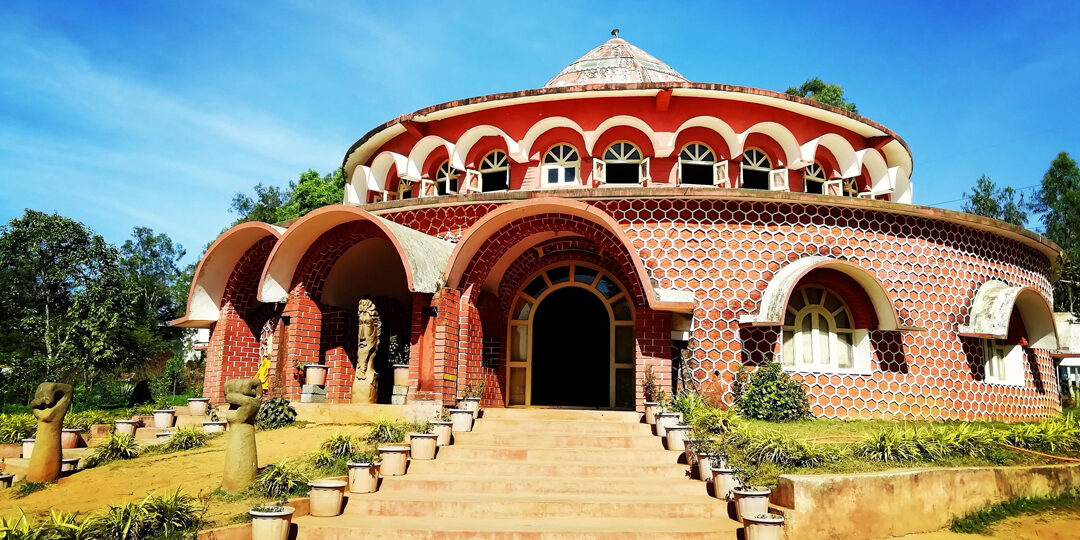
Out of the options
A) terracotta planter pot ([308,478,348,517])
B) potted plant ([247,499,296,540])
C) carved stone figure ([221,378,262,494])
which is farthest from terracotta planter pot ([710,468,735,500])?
carved stone figure ([221,378,262,494])

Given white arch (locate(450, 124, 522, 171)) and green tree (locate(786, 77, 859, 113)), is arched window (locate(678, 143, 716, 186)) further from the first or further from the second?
green tree (locate(786, 77, 859, 113))

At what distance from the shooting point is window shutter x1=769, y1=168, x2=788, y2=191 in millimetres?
14398

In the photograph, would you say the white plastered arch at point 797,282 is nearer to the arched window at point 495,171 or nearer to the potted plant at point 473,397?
the potted plant at point 473,397

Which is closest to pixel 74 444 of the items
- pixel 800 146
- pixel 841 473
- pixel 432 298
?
pixel 432 298

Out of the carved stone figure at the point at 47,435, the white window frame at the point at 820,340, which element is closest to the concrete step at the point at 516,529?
the carved stone figure at the point at 47,435

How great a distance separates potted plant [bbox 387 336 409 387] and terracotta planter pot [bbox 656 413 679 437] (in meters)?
4.53

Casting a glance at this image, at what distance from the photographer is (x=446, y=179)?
1548cm

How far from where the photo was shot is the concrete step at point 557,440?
918 cm

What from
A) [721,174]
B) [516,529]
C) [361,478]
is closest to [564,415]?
[361,478]

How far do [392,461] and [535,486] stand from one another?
162cm

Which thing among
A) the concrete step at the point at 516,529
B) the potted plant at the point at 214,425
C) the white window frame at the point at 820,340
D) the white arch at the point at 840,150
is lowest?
the concrete step at the point at 516,529

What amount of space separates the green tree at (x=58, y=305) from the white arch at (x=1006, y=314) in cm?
2678

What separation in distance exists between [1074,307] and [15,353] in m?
38.5

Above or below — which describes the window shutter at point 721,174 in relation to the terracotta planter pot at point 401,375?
above
